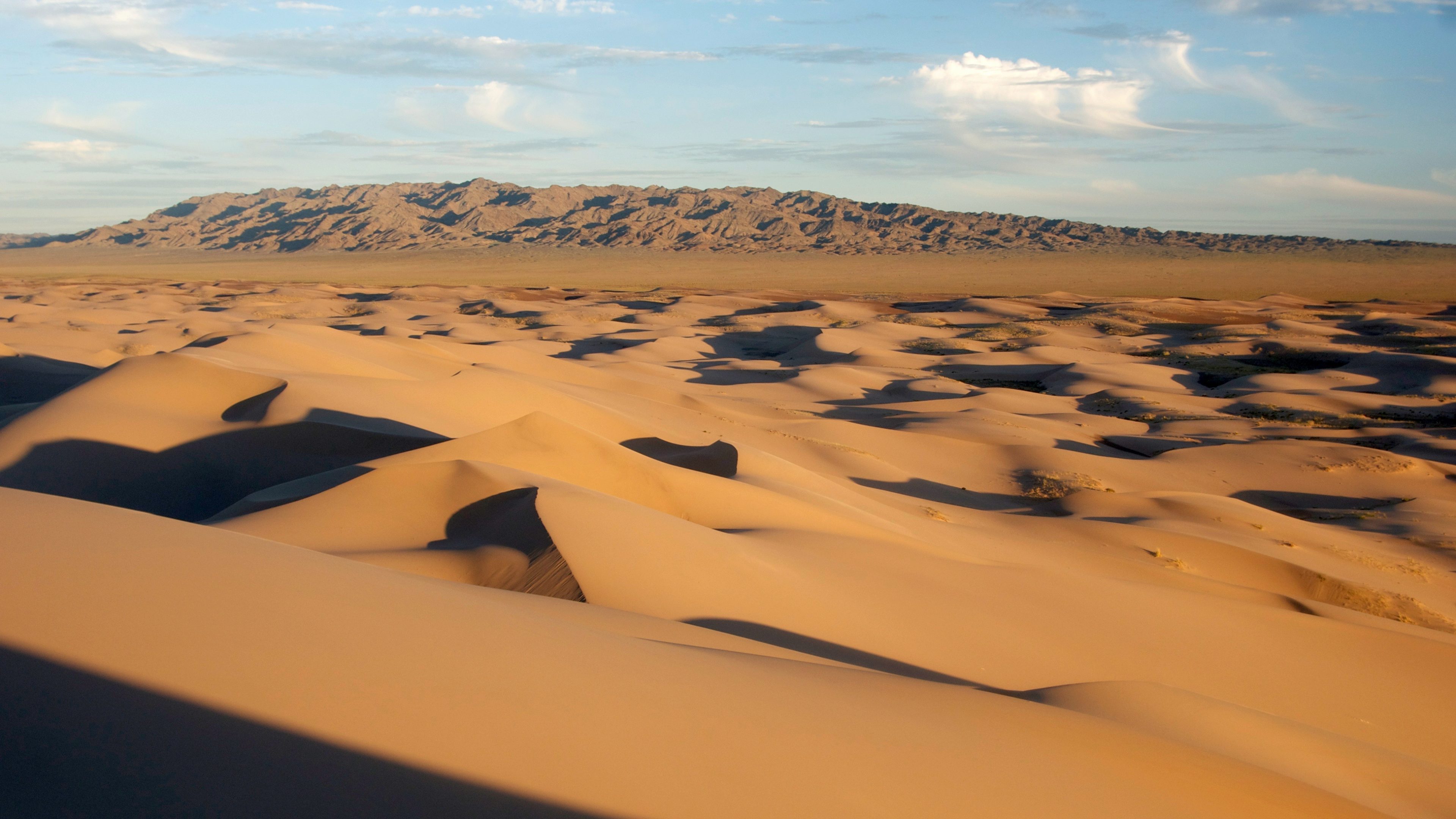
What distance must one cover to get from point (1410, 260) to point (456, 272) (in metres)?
75.3

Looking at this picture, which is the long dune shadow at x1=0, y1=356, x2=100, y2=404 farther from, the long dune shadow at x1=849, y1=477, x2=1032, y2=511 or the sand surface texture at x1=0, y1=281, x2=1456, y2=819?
the long dune shadow at x1=849, y1=477, x2=1032, y2=511

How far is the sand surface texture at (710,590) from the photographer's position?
1764mm

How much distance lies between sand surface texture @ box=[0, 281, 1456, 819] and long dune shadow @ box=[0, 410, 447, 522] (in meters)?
0.03

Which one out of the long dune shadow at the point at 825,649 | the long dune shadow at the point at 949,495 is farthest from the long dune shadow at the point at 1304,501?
the long dune shadow at the point at 825,649

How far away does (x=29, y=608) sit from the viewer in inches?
75.4

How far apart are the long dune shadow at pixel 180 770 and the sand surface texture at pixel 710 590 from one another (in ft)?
0.03

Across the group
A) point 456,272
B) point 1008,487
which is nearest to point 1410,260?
point 456,272

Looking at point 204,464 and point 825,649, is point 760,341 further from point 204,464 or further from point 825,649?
point 825,649

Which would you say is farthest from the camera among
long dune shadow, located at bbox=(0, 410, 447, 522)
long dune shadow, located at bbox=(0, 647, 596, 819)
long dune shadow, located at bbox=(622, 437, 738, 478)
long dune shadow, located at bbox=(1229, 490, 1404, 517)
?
long dune shadow, located at bbox=(1229, 490, 1404, 517)

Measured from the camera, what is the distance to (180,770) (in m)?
1.53

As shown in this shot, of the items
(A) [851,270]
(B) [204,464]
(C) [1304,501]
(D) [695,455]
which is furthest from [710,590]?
Answer: (A) [851,270]

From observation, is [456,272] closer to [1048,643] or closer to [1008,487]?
[1008,487]

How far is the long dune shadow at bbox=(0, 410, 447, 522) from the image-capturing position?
5.77 metres

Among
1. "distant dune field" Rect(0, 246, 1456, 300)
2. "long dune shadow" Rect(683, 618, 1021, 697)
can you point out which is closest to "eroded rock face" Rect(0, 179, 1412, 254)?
"distant dune field" Rect(0, 246, 1456, 300)
